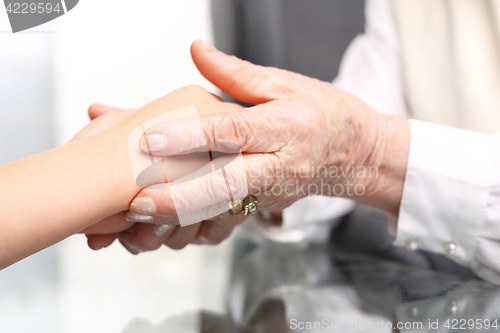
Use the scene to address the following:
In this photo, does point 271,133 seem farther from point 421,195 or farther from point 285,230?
point 285,230

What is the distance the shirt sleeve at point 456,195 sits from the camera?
1.53 feet

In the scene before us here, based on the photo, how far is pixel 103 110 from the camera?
1.84 ft

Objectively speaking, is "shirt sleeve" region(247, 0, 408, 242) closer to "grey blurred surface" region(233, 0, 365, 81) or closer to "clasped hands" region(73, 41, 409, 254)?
"clasped hands" region(73, 41, 409, 254)

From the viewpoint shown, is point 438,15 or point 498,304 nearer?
point 498,304

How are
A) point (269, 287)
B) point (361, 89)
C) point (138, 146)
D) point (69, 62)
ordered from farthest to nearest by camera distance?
1. point (69, 62)
2. point (361, 89)
3. point (269, 287)
4. point (138, 146)

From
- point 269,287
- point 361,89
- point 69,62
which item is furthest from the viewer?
point 69,62

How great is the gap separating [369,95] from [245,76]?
39 centimetres

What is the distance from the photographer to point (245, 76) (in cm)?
43

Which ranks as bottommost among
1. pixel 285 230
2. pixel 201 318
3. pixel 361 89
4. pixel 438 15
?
pixel 285 230

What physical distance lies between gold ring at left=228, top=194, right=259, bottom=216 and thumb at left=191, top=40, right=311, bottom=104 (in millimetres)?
115

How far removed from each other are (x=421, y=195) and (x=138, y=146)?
367 mm

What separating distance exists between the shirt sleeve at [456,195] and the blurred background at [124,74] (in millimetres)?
289

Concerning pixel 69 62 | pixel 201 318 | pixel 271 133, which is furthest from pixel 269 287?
pixel 69 62
